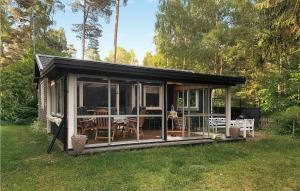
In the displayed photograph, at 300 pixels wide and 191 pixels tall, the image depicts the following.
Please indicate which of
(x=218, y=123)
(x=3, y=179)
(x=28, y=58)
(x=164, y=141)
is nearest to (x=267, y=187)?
(x=164, y=141)

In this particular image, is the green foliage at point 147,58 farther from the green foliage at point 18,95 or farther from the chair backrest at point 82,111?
the chair backrest at point 82,111

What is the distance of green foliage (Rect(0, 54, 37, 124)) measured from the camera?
1677 centimetres

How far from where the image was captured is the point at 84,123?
8.58 metres

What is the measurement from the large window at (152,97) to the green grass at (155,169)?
4171mm

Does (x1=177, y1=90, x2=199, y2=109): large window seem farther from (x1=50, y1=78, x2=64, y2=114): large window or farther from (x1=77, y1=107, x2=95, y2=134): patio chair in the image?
(x1=77, y1=107, x2=95, y2=134): patio chair

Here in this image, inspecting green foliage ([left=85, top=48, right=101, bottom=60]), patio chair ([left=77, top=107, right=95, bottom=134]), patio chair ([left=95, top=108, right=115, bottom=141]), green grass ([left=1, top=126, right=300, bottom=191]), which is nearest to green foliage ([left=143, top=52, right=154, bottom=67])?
green foliage ([left=85, top=48, right=101, bottom=60])

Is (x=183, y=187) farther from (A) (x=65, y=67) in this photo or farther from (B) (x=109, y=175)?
(A) (x=65, y=67)

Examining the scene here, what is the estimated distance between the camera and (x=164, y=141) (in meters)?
9.26

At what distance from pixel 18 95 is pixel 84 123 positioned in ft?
35.5

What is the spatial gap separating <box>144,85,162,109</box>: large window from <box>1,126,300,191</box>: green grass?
A: 164 inches

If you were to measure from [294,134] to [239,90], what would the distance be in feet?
28.4

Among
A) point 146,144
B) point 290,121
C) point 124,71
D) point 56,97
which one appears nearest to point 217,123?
point 290,121

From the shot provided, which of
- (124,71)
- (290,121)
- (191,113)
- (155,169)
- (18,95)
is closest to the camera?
(155,169)

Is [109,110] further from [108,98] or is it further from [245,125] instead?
[245,125]
